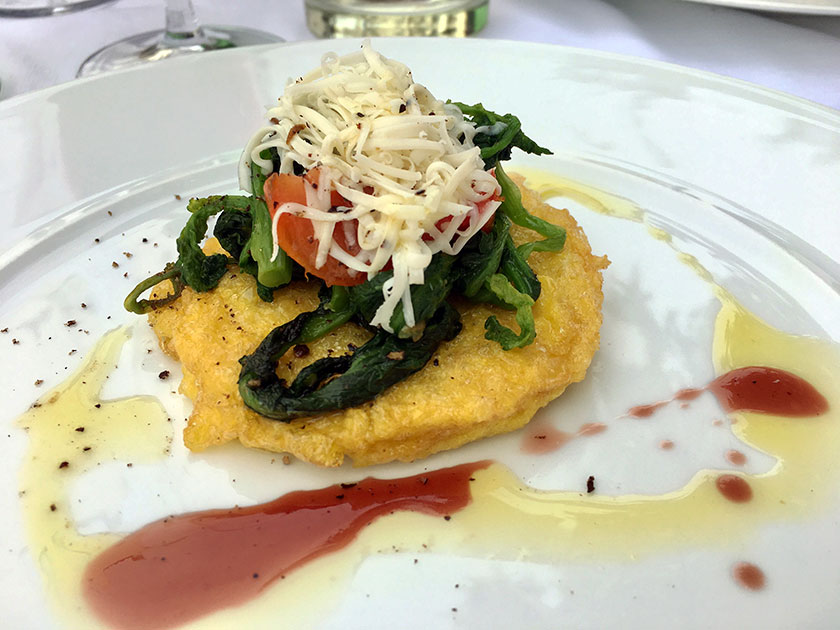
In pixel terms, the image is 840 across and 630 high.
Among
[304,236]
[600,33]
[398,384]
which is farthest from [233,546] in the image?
[600,33]

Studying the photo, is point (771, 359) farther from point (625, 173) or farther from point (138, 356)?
point (138, 356)

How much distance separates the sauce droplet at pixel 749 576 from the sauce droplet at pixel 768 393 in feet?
2.20

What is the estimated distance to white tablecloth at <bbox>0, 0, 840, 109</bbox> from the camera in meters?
4.96

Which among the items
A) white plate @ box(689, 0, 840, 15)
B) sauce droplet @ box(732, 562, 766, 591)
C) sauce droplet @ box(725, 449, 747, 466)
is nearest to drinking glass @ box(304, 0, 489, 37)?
white plate @ box(689, 0, 840, 15)

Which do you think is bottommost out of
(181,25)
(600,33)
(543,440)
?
(543,440)

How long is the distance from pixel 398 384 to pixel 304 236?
632 mm

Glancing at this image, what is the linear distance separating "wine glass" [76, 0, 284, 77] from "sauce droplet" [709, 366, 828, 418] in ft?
13.3

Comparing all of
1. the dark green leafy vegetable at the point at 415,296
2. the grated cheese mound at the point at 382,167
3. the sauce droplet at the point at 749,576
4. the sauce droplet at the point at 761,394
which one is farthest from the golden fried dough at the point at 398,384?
the sauce droplet at the point at 749,576

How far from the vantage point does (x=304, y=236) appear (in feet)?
8.45

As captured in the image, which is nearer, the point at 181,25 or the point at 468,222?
the point at 468,222

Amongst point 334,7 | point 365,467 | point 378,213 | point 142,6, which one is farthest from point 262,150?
point 142,6

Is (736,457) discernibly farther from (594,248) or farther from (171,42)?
(171,42)

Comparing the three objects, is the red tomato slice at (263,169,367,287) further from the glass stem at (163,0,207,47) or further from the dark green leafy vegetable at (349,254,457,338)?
the glass stem at (163,0,207,47)

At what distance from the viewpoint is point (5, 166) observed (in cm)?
360
